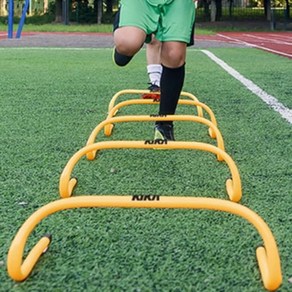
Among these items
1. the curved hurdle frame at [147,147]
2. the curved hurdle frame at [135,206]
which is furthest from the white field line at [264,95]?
the curved hurdle frame at [135,206]

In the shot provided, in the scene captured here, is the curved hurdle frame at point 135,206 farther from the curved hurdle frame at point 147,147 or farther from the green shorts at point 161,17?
the green shorts at point 161,17

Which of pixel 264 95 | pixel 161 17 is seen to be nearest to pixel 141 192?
pixel 161 17

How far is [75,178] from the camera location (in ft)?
8.71

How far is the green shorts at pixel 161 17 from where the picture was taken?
3236 mm


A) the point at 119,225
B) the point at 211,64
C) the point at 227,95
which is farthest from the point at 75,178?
Result: the point at 211,64

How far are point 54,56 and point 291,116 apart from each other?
22.4 ft

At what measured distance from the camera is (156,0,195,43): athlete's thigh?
3281 millimetres

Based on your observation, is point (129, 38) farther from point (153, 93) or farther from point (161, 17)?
point (153, 93)

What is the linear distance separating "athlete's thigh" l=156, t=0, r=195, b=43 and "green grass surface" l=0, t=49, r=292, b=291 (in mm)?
616

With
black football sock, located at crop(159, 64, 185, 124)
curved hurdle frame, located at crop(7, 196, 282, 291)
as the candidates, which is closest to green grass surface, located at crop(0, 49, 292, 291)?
curved hurdle frame, located at crop(7, 196, 282, 291)

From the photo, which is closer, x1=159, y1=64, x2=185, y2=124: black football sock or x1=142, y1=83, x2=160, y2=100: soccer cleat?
x1=159, y1=64, x2=185, y2=124: black football sock

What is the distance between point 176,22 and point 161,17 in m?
0.09

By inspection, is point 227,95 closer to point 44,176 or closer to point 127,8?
point 127,8

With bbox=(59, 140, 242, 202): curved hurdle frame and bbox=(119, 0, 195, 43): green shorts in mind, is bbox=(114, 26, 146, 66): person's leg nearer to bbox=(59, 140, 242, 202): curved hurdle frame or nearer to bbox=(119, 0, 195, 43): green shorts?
bbox=(119, 0, 195, 43): green shorts
